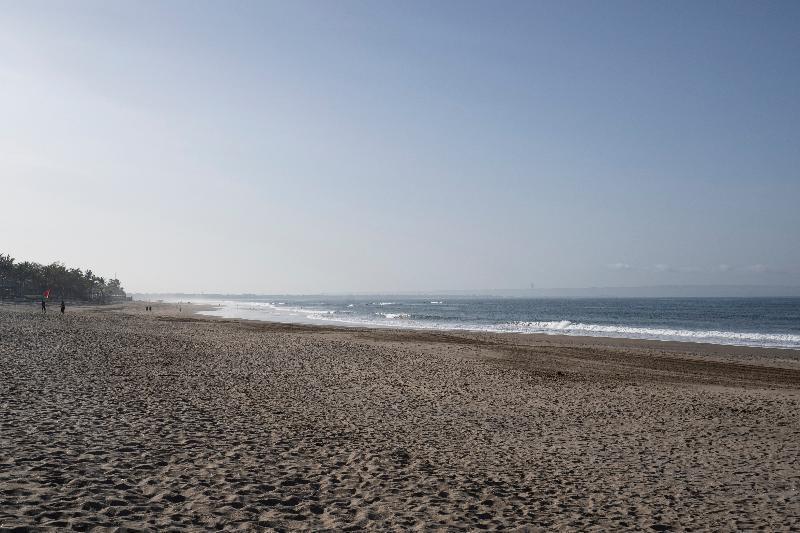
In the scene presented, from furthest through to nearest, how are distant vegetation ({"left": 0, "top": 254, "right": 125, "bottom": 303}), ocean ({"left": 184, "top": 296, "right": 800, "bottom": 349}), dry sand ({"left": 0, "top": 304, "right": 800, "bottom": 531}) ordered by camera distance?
1. distant vegetation ({"left": 0, "top": 254, "right": 125, "bottom": 303})
2. ocean ({"left": 184, "top": 296, "right": 800, "bottom": 349})
3. dry sand ({"left": 0, "top": 304, "right": 800, "bottom": 531})

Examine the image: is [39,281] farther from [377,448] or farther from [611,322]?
[377,448]

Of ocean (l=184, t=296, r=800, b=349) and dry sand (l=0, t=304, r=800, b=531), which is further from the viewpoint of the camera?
ocean (l=184, t=296, r=800, b=349)

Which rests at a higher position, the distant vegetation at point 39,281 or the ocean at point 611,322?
the distant vegetation at point 39,281

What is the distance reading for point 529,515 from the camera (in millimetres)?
7363

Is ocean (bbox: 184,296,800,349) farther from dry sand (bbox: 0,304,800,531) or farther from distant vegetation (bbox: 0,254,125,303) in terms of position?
distant vegetation (bbox: 0,254,125,303)

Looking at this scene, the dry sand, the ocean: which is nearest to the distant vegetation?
the ocean

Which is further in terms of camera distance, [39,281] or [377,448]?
[39,281]

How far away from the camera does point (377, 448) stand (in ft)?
33.2

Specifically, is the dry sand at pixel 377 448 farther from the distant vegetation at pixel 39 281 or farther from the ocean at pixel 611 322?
the distant vegetation at pixel 39 281

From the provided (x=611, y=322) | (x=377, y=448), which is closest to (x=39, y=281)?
(x=611, y=322)

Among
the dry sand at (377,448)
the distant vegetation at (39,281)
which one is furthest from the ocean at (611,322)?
the distant vegetation at (39,281)

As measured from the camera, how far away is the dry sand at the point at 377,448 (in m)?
7.00

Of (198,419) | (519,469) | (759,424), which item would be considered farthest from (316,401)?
(759,424)

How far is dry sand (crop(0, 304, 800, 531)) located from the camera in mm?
7004
